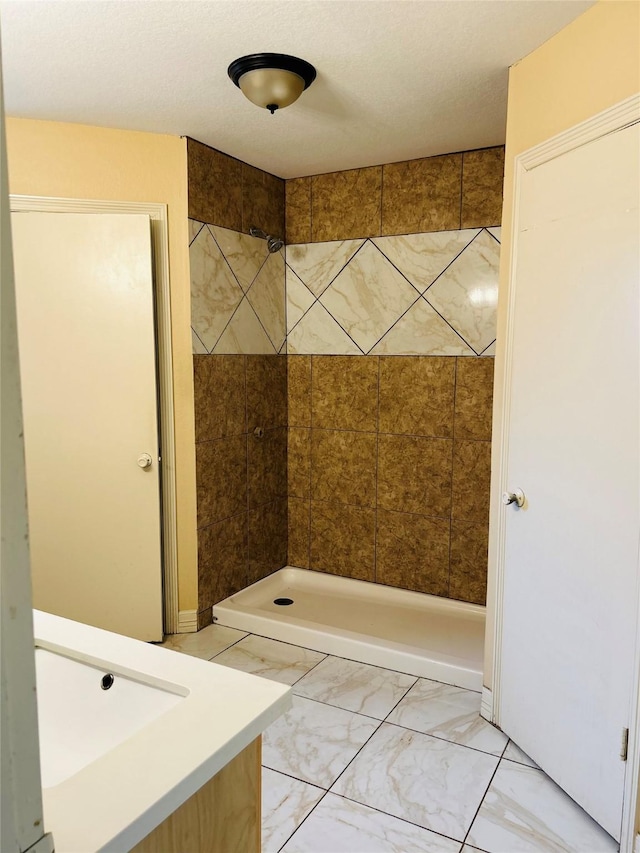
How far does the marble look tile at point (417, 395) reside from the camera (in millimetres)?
3156

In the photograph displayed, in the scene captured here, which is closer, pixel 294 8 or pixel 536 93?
pixel 294 8

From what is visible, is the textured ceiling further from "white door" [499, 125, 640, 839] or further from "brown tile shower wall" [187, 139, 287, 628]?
"white door" [499, 125, 640, 839]

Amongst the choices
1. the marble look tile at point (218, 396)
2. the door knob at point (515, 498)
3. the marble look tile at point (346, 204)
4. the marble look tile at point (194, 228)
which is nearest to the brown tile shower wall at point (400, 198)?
the marble look tile at point (346, 204)

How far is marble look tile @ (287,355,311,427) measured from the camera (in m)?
3.58

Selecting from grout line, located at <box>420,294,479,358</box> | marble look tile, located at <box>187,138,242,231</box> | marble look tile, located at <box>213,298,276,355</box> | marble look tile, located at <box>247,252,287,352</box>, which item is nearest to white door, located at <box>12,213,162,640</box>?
marble look tile, located at <box>187,138,242,231</box>

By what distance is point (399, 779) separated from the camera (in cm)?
202

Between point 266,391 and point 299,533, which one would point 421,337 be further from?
point 299,533

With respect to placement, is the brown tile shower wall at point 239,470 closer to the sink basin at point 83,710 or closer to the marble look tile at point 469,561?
the marble look tile at point 469,561

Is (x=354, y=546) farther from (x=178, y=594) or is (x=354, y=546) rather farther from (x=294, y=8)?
(x=294, y=8)

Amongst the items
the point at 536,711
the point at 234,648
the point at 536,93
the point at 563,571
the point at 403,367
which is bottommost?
the point at 234,648

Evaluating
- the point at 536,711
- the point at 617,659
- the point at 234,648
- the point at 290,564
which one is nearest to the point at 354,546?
the point at 290,564

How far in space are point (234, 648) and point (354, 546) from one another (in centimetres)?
93

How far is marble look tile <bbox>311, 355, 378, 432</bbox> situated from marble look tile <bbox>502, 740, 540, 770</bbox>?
5.47ft

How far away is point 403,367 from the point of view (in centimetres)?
326
